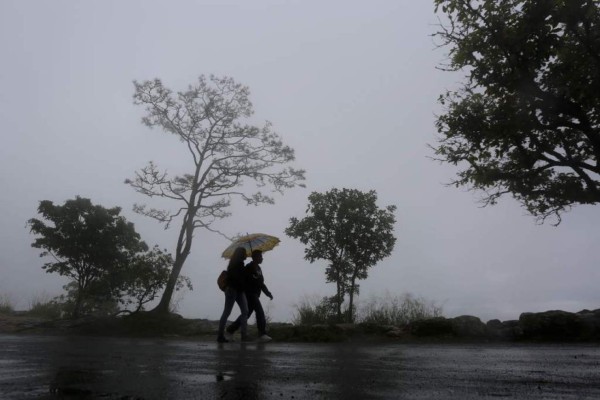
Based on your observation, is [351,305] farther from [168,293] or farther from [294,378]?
[294,378]

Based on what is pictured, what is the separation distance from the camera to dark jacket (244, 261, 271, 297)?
12.1 m

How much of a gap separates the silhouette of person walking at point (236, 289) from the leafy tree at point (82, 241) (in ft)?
32.9

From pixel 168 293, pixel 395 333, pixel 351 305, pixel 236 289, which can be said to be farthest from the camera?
pixel 168 293

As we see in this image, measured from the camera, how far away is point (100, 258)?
21547mm

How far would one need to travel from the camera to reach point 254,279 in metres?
12.3

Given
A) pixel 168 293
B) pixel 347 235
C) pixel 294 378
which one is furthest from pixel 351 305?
pixel 294 378

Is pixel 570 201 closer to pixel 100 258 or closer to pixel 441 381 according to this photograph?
pixel 441 381

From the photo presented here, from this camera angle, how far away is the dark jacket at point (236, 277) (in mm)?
11781

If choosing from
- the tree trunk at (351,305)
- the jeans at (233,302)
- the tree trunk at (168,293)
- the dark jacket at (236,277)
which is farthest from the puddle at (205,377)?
the tree trunk at (168,293)

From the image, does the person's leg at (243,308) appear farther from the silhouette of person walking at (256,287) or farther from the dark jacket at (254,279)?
the dark jacket at (254,279)

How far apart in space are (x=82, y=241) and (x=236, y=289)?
40.8 feet

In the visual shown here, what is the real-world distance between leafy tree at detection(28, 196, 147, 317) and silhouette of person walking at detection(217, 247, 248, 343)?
32.9 feet

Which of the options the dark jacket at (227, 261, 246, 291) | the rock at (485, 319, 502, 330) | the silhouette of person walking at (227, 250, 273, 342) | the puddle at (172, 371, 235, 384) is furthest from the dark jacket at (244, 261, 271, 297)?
the puddle at (172, 371, 235, 384)

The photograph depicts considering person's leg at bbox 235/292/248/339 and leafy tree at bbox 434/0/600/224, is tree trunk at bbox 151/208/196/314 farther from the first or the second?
leafy tree at bbox 434/0/600/224
